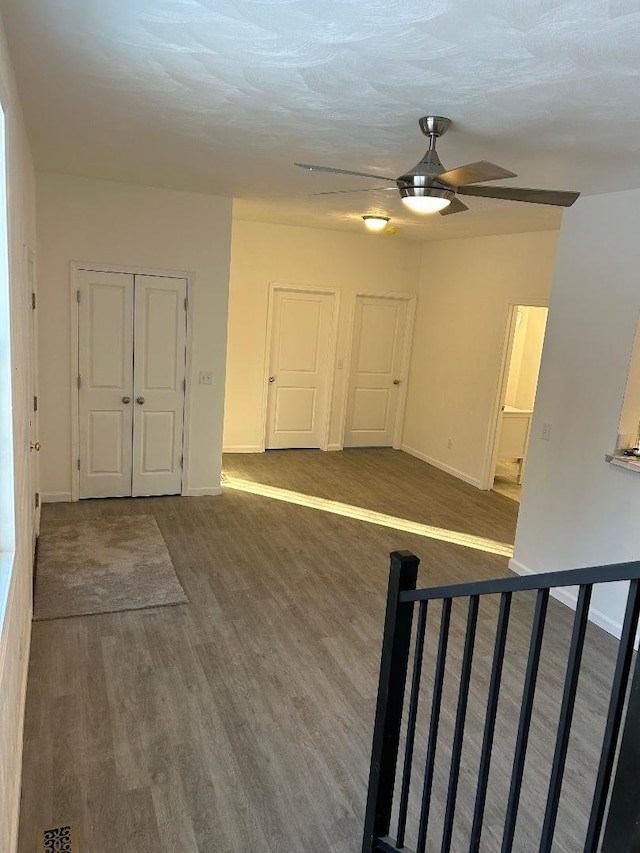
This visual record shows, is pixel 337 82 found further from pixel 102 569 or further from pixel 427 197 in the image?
pixel 102 569

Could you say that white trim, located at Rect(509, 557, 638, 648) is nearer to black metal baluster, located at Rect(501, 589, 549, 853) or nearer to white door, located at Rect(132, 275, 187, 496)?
black metal baluster, located at Rect(501, 589, 549, 853)

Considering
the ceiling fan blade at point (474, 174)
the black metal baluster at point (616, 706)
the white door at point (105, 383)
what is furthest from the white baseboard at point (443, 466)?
the black metal baluster at point (616, 706)

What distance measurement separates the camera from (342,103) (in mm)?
2521

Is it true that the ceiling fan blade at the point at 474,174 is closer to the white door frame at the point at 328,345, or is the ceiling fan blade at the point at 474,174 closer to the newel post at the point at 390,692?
the newel post at the point at 390,692

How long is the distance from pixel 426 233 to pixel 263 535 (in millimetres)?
3871

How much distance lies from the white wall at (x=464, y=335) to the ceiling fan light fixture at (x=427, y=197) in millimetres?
3520

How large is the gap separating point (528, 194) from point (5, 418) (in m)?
2.28

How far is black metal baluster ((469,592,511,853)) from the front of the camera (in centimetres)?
142

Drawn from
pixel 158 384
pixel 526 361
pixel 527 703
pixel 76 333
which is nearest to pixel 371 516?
pixel 158 384

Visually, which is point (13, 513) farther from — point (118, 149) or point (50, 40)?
point (118, 149)

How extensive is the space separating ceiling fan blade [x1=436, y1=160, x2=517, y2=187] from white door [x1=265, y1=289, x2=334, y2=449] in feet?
15.9

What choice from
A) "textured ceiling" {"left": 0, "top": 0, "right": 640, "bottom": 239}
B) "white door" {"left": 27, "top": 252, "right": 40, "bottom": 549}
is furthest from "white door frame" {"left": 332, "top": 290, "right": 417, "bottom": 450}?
"white door" {"left": 27, "top": 252, "right": 40, "bottom": 549}

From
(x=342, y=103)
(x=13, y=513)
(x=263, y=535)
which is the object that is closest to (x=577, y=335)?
(x=342, y=103)

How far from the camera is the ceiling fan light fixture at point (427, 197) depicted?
2.62 metres
